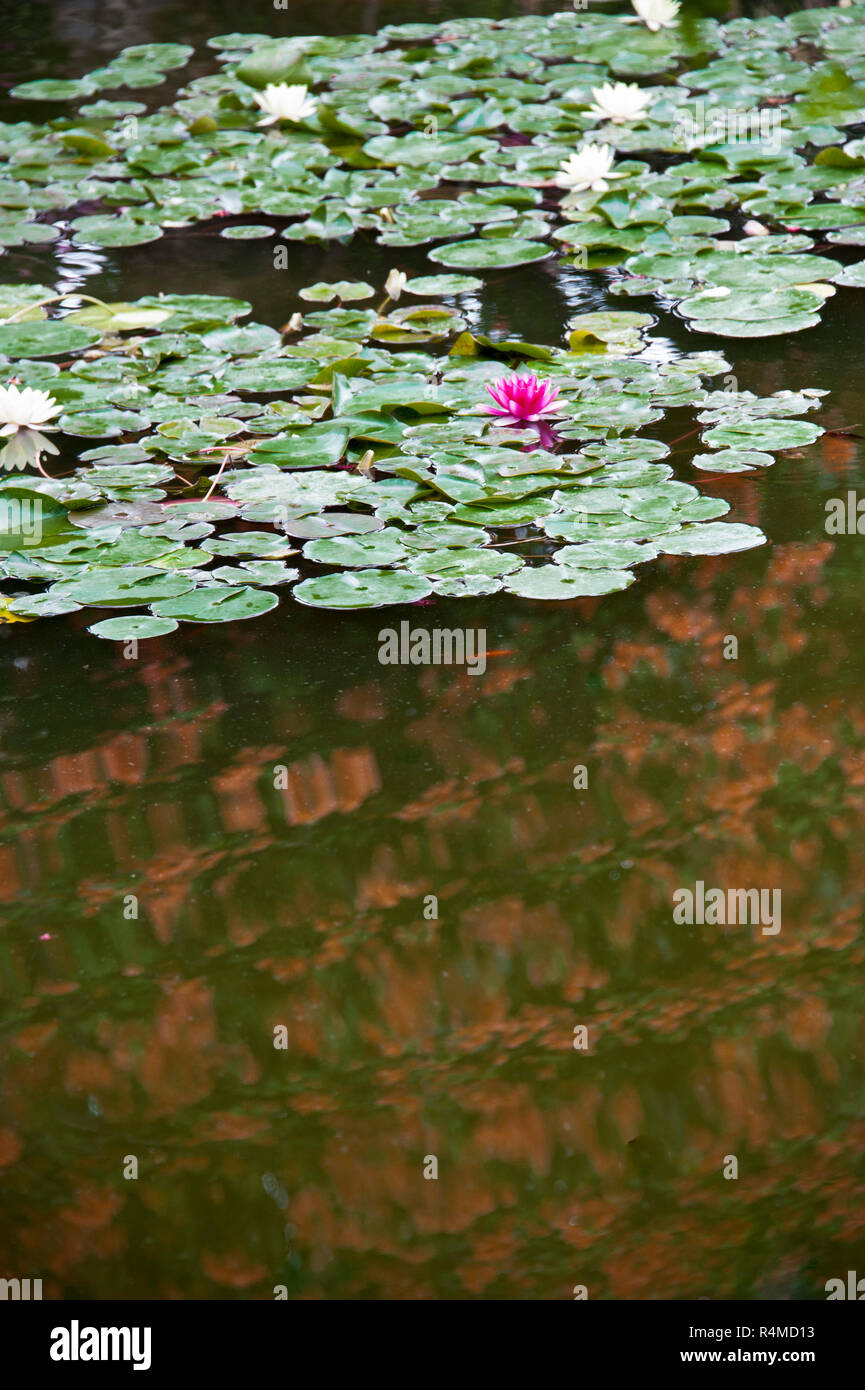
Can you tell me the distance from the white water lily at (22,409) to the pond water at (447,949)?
0.58m

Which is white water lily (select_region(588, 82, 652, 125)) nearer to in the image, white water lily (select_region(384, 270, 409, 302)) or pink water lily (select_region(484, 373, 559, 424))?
white water lily (select_region(384, 270, 409, 302))

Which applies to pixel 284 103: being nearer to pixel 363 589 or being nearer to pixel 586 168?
pixel 586 168

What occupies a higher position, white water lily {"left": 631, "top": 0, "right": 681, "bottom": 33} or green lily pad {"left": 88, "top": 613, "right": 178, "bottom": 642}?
white water lily {"left": 631, "top": 0, "right": 681, "bottom": 33}

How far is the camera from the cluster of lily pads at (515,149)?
3502mm

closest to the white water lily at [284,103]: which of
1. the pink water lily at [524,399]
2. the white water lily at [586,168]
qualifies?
the white water lily at [586,168]

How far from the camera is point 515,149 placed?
4312mm

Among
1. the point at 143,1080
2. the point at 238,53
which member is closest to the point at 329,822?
the point at 143,1080

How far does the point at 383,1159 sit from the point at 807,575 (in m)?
1.17

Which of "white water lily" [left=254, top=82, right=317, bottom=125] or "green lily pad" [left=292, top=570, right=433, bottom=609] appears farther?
"white water lily" [left=254, top=82, right=317, bottom=125]

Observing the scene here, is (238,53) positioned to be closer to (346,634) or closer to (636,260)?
(636,260)

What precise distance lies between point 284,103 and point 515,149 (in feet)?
2.21

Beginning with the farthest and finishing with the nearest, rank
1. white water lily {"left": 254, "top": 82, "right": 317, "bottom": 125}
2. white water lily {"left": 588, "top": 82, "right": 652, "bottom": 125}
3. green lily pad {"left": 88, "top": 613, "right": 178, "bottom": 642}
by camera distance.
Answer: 1. white water lily {"left": 254, "top": 82, "right": 317, "bottom": 125}
2. white water lily {"left": 588, "top": 82, "right": 652, "bottom": 125}
3. green lily pad {"left": 88, "top": 613, "right": 178, "bottom": 642}

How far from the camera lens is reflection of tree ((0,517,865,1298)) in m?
1.39

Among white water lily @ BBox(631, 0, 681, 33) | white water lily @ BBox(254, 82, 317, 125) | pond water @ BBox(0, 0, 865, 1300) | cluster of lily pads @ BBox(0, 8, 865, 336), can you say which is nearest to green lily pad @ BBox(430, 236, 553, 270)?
cluster of lily pads @ BBox(0, 8, 865, 336)
